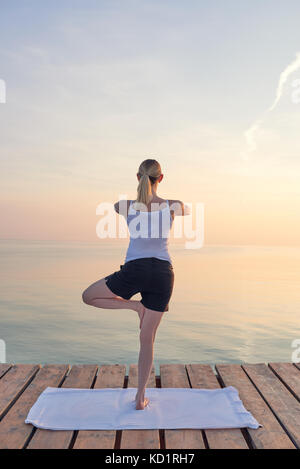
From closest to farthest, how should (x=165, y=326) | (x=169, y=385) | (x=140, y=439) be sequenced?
(x=140, y=439) < (x=169, y=385) < (x=165, y=326)

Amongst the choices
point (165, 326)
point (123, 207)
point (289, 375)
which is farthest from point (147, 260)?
point (165, 326)

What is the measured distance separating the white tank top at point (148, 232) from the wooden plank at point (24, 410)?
163 centimetres

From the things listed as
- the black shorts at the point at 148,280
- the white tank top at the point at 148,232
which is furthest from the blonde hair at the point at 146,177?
the black shorts at the point at 148,280

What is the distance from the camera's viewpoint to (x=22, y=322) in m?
12.0

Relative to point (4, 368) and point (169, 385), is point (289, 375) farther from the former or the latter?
point (4, 368)

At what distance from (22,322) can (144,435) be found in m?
9.35

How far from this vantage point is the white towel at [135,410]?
355cm

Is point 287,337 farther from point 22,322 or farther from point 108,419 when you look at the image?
point 108,419

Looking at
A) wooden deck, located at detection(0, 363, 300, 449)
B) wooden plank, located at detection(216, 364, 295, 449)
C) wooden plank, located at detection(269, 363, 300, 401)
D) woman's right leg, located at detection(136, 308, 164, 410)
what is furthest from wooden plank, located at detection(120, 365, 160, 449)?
wooden plank, located at detection(269, 363, 300, 401)

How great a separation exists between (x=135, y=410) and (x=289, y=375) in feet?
6.76

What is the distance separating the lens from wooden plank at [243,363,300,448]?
143 inches

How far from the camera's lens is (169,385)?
4492mm

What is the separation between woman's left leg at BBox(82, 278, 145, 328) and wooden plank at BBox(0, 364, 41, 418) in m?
1.21

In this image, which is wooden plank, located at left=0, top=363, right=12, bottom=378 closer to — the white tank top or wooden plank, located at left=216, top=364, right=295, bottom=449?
the white tank top
